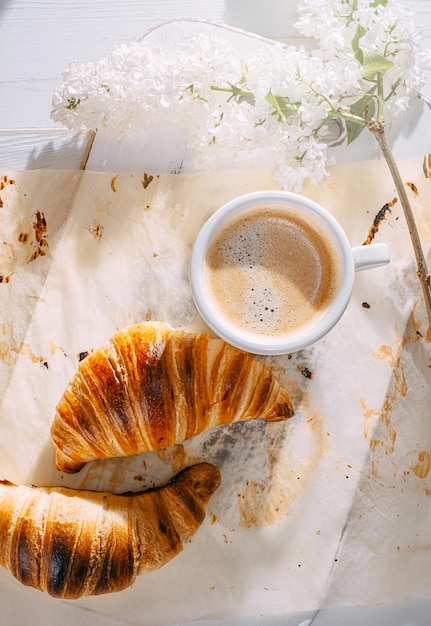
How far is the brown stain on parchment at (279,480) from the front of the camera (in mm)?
1310

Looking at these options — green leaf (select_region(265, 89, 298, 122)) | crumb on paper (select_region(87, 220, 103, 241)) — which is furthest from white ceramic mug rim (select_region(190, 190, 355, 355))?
crumb on paper (select_region(87, 220, 103, 241))

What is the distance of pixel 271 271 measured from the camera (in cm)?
121

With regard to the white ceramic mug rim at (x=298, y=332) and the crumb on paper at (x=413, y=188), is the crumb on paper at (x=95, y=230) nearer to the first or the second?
the white ceramic mug rim at (x=298, y=332)

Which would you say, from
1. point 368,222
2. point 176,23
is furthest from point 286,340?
point 176,23

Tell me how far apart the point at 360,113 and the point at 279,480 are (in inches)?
29.0

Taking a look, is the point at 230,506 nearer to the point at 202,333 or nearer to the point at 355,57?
the point at 202,333

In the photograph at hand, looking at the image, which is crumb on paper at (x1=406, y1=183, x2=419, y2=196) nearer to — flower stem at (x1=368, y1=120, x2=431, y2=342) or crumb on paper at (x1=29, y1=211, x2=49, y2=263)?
flower stem at (x1=368, y1=120, x2=431, y2=342)

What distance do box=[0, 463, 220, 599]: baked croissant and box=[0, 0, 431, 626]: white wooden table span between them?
1.42 feet

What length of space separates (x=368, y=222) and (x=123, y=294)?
52cm

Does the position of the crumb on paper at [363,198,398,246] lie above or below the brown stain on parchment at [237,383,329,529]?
above

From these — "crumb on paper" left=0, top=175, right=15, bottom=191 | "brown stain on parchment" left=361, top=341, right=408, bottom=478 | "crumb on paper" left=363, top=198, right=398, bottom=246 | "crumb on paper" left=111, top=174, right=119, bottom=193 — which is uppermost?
"crumb on paper" left=363, top=198, right=398, bottom=246

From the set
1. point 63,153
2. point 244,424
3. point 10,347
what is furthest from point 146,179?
point 244,424

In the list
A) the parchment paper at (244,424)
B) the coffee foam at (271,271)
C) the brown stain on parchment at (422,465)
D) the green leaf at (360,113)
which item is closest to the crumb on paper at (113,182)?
the parchment paper at (244,424)

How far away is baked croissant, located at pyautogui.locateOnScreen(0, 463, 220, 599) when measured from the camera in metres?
1.19
